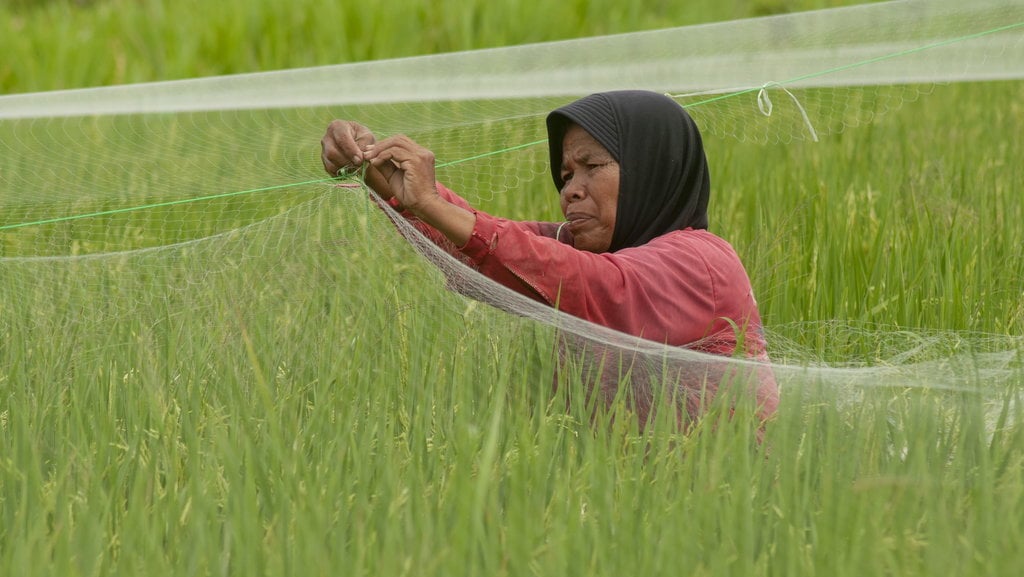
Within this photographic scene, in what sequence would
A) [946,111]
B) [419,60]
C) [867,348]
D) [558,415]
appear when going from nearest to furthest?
[558,415] → [867,348] → [419,60] → [946,111]

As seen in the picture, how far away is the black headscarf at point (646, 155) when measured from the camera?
2.61m

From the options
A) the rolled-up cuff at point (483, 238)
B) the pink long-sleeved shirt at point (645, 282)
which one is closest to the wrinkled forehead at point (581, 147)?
the pink long-sleeved shirt at point (645, 282)

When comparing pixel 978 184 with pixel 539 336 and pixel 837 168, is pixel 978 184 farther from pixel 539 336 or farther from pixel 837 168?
pixel 539 336

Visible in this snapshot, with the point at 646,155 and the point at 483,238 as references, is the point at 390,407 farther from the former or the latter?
the point at 646,155

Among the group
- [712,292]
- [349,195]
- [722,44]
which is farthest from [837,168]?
[349,195]

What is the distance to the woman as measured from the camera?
2334 millimetres

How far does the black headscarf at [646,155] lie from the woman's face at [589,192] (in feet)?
0.06

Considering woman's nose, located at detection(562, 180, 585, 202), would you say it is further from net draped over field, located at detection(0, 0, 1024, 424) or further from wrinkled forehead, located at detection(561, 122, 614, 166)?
net draped over field, located at detection(0, 0, 1024, 424)

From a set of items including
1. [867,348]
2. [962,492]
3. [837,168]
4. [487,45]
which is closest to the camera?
[962,492]

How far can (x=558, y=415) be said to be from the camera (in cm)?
229

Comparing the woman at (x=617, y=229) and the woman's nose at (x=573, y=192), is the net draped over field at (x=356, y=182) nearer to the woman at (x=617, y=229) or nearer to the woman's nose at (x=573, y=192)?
the woman at (x=617, y=229)

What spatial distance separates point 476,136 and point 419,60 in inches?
8.6

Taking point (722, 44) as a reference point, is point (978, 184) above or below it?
below

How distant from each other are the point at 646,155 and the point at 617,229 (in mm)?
153
